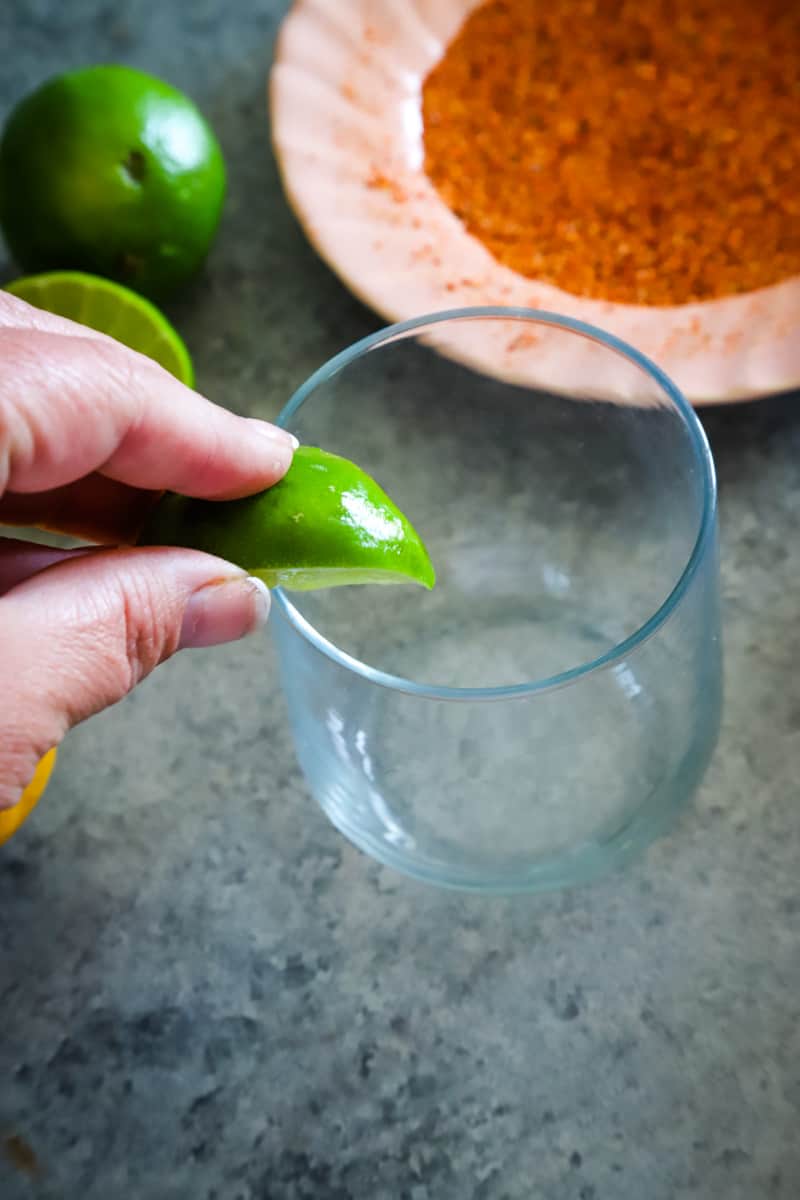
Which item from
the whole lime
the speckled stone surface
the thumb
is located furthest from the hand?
the whole lime

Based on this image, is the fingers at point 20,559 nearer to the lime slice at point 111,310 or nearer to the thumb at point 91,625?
the thumb at point 91,625

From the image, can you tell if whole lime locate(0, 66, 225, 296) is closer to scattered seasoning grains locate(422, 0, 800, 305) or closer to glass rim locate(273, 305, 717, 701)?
scattered seasoning grains locate(422, 0, 800, 305)

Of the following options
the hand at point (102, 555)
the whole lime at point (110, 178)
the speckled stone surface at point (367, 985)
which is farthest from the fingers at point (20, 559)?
the whole lime at point (110, 178)

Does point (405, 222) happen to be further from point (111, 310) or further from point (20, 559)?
point (20, 559)

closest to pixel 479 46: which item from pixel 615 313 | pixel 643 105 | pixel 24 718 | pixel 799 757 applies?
pixel 643 105

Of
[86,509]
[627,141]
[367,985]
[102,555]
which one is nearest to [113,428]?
[102,555]

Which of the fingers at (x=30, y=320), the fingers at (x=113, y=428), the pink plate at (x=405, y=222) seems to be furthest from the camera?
the pink plate at (x=405, y=222)
